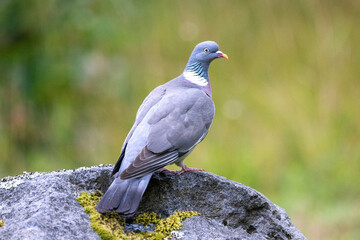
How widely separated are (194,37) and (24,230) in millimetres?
4630

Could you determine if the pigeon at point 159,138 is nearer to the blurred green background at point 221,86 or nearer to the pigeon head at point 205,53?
the pigeon head at point 205,53

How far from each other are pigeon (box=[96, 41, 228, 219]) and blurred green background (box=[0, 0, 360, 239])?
210 centimetres

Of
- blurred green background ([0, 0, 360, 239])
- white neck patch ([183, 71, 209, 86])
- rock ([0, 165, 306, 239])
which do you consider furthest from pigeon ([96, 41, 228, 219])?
blurred green background ([0, 0, 360, 239])

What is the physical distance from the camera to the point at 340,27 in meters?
6.69

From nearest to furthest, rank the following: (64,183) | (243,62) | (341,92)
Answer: (64,183) < (341,92) < (243,62)

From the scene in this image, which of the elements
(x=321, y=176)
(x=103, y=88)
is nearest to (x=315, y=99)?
(x=321, y=176)

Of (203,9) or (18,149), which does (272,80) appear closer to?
(203,9)

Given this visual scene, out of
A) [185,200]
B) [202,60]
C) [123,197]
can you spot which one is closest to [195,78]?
[202,60]

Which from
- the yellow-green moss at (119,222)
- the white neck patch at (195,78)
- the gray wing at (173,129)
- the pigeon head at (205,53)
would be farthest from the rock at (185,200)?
the pigeon head at (205,53)

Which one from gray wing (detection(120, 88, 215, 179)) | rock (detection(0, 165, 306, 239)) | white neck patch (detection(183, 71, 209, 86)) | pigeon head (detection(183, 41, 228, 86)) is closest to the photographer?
rock (detection(0, 165, 306, 239))

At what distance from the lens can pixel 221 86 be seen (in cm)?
663

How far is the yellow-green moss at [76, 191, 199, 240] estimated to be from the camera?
110 inches

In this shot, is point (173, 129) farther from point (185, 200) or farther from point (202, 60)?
point (202, 60)

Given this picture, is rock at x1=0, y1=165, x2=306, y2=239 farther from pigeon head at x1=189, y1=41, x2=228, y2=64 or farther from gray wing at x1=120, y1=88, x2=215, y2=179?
pigeon head at x1=189, y1=41, x2=228, y2=64
